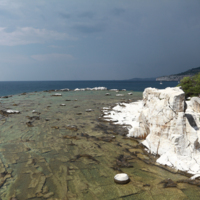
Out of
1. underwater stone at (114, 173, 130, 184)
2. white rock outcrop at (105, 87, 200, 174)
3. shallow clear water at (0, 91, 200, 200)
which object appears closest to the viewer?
shallow clear water at (0, 91, 200, 200)

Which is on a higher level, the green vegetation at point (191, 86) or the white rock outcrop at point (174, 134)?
the green vegetation at point (191, 86)

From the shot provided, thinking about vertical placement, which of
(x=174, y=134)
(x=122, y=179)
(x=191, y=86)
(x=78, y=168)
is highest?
(x=191, y=86)

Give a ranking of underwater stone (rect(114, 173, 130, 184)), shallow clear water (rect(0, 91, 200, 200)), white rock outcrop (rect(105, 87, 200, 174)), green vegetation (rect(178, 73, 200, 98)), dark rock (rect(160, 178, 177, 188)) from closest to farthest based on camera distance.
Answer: shallow clear water (rect(0, 91, 200, 200)), dark rock (rect(160, 178, 177, 188)), underwater stone (rect(114, 173, 130, 184)), white rock outcrop (rect(105, 87, 200, 174)), green vegetation (rect(178, 73, 200, 98))

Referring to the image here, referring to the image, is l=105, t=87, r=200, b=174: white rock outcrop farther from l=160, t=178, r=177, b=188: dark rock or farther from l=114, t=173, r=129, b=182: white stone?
l=114, t=173, r=129, b=182: white stone

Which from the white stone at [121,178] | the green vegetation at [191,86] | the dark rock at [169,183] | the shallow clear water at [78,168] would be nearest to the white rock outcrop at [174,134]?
the shallow clear water at [78,168]

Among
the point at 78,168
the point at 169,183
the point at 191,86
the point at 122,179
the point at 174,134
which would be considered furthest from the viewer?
the point at 191,86

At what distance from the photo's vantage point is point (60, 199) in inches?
237

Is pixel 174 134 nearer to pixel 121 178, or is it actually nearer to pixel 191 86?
pixel 121 178

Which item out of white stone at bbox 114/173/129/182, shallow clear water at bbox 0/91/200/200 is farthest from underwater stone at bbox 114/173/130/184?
shallow clear water at bbox 0/91/200/200

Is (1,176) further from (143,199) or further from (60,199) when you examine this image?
(143,199)

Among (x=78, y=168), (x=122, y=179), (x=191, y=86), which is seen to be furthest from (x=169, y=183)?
(x=191, y=86)

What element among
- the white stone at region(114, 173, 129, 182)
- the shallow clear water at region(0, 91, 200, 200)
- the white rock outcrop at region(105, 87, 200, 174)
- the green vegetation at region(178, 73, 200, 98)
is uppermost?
the green vegetation at region(178, 73, 200, 98)

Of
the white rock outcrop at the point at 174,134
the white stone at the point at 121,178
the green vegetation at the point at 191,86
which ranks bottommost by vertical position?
the white stone at the point at 121,178

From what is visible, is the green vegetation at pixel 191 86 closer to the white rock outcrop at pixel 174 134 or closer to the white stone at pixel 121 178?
the white rock outcrop at pixel 174 134
